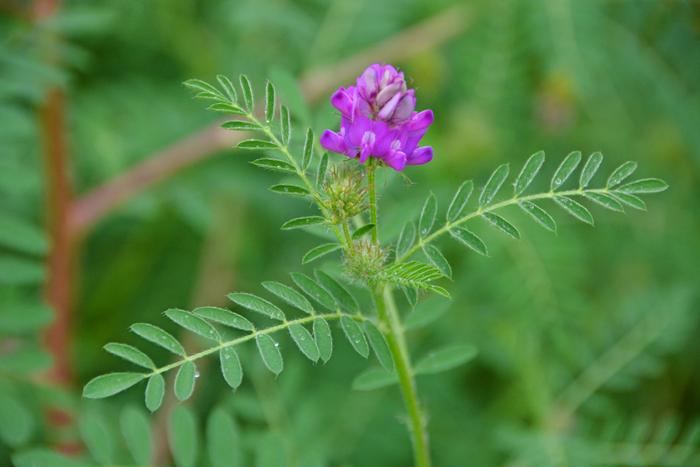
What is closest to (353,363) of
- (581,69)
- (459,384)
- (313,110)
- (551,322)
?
(459,384)

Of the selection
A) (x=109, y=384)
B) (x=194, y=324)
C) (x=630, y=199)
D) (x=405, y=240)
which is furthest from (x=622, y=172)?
(x=109, y=384)

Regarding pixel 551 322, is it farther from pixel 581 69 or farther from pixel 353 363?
pixel 581 69

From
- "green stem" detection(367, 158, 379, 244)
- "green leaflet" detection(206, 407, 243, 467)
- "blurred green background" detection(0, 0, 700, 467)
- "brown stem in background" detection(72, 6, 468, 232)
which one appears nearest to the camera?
"green stem" detection(367, 158, 379, 244)

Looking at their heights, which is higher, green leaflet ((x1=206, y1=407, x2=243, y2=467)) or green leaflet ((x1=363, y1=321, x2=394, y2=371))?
green leaflet ((x1=363, y1=321, x2=394, y2=371))

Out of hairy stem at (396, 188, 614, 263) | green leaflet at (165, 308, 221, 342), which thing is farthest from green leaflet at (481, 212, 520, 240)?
green leaflet at (165, 308, 221, 342)

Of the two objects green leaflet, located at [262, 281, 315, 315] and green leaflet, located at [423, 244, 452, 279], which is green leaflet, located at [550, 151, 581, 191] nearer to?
green leaflet, located at [423, 244, 452, 279]

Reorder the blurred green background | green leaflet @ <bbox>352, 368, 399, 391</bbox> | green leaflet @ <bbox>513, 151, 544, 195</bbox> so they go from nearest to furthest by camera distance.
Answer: green leaflet @ <bbox>513, 151, 544, 195</bbox> → green leaflet @ <bbox>352, 368, 399, 391</bbox> → the blurred green background

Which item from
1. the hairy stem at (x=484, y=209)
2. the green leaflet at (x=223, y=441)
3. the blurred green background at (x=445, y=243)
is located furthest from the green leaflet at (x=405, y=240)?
the blurred green background at (x=445, y=243)

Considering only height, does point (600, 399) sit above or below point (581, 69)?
below
